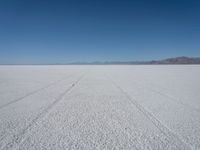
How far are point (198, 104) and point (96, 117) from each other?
308cm

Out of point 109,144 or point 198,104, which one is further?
point 198,104

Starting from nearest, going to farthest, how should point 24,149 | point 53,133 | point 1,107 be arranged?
point 24,149, point 53,133, point 1,107

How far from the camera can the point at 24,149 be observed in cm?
208

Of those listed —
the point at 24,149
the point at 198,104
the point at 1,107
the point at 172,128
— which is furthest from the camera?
the point at 198,104

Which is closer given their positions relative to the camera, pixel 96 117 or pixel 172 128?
pixel 172 128

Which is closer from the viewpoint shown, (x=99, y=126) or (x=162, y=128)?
(x=162, y=128)

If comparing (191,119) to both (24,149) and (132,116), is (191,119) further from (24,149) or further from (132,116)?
(24,149)

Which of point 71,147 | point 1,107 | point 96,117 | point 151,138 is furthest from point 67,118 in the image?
point 1,107

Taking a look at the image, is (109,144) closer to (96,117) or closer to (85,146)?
(85,146)

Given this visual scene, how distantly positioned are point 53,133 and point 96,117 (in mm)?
1037

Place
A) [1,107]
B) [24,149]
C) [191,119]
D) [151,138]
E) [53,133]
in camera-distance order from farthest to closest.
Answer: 1. [1,107]
2. [191,119]
3. [53,133]
4. [151,138]
5. [24,149]

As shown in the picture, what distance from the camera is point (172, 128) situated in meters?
2.72

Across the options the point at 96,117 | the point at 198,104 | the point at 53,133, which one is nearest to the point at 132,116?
the point at 96,117

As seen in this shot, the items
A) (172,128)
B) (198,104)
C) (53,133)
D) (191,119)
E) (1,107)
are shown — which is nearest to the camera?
(53,133)
